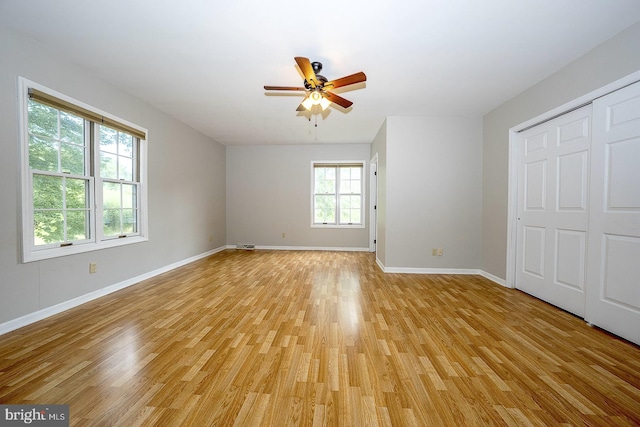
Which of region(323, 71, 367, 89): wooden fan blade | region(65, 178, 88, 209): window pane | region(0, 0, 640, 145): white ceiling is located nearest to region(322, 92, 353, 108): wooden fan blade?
region(323, 71, 367, 89): wooden fan blade

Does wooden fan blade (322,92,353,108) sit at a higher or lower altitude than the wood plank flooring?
higher

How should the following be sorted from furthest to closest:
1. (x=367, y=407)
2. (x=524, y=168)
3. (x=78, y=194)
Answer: (x=524, y=168)
(x=78, y=194)
(x=367, y=407)

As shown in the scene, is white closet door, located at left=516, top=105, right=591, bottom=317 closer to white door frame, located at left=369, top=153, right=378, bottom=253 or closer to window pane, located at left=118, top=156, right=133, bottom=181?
white door frame, located at left=369, top=153, right=378, bottom=253

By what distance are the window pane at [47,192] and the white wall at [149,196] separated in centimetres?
21

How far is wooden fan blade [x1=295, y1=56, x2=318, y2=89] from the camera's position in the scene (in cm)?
228

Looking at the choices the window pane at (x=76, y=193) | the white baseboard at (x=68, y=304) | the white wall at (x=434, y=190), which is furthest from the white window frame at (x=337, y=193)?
the window pane at (x=76, y=193)

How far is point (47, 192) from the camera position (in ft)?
8.63

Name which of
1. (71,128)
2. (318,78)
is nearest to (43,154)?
(71,128)

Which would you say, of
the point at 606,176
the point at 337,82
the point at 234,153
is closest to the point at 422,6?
the point at 337,82

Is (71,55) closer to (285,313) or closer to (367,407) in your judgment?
(285,313)

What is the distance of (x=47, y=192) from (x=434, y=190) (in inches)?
201

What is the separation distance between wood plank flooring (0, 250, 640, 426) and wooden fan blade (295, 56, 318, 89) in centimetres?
243

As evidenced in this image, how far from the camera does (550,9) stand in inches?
78.9

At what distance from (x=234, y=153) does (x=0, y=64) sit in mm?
4630
